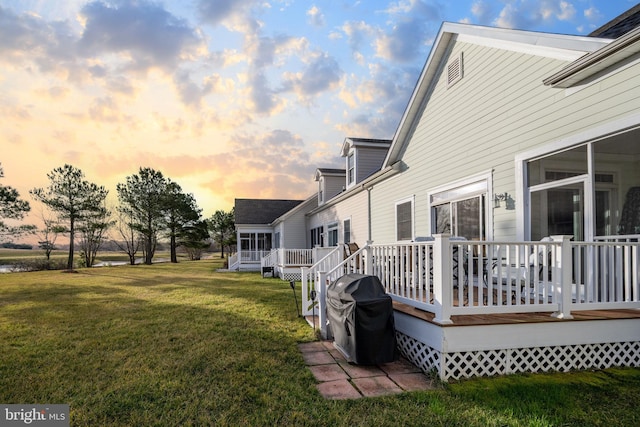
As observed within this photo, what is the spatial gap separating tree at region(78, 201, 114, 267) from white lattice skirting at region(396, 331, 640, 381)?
100ft

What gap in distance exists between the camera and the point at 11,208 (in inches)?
926

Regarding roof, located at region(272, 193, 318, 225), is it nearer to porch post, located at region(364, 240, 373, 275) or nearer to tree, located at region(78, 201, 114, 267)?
porch post, located at region(364, 240, 373, 275)

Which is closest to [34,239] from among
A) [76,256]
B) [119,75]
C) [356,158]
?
[76,256]

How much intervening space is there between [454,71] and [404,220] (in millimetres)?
3903

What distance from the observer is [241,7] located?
8562mm

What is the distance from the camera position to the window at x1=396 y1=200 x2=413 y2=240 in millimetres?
9203

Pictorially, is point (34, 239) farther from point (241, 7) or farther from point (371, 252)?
point (371, 252)

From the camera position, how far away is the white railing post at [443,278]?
12.2 feet

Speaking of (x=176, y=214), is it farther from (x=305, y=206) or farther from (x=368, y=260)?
(x=368, y=260)

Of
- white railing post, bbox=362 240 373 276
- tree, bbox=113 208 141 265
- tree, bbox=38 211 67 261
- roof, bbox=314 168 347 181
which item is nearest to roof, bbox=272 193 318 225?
roof, bbox=314 168 347 181

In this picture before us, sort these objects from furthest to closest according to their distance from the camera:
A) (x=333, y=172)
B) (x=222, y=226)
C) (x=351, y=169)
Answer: (x=222, y=226), (x=333, y=172), (x=351, y=169)

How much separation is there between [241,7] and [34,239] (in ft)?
91.3

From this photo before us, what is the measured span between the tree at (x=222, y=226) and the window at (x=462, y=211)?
39.8 metres

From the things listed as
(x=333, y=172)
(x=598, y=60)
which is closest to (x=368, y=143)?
(x=333, y=172)
